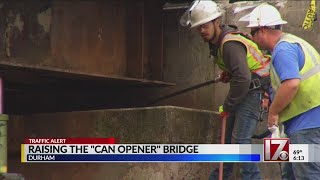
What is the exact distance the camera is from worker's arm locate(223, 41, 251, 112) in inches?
233

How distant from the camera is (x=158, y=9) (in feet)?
29.2

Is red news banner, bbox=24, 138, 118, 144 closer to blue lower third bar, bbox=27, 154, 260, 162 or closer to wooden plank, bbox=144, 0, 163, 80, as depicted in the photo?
blue lower third bar, bbox=27, 154, 260, 162

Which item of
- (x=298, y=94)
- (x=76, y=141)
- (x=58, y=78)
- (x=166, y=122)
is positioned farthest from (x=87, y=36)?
(x=298, y=94)

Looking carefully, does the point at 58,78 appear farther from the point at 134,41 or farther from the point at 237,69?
the point at 237,69

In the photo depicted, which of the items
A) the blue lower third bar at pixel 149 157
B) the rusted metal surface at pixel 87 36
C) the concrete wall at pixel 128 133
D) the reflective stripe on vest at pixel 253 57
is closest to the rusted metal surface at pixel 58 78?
the rusted metal surface at pixel 87 36

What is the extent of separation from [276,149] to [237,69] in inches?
43.8

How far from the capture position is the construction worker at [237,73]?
5965 millimetres

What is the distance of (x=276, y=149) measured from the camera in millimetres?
5125

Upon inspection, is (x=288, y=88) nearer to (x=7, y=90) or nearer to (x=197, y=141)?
(x=197, y=141)

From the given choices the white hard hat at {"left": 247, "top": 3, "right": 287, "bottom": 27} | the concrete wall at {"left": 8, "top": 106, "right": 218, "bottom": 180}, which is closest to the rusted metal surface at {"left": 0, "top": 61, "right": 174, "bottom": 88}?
the concrete wall at {"left": 8, "top": 106, "right": 218, "bottom": 180}

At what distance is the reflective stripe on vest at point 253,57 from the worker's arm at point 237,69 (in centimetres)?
7

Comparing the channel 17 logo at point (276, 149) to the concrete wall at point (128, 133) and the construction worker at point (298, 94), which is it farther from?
the concrete wall at point (128, 133)

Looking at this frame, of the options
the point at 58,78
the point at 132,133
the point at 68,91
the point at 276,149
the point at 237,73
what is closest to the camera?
the point at 276,149

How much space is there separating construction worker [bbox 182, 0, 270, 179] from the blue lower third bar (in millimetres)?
126
